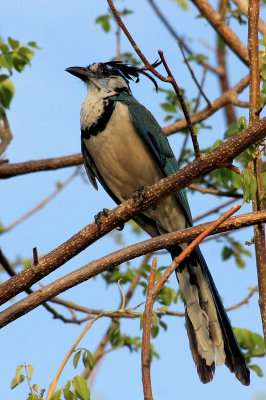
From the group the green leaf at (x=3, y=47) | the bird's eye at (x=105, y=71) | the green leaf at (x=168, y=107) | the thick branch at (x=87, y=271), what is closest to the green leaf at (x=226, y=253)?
the green leaf at (x=168, y=107)

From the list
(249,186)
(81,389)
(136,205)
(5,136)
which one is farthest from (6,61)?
(81,389)

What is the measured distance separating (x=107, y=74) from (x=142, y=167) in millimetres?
1168

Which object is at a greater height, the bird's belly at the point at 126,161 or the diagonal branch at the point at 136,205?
the bird's belly at the point at 126,161

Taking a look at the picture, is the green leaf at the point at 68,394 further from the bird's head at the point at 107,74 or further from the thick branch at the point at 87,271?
the bird's head at the point at 107,74

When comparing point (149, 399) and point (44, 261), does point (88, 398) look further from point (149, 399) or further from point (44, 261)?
point (149, 399)

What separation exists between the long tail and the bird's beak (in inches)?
74.4

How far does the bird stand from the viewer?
14.2 feet

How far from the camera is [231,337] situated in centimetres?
402

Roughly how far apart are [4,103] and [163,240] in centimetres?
242

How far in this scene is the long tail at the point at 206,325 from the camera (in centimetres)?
391

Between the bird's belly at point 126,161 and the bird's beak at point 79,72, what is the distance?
792 mm

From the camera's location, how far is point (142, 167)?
488 cm

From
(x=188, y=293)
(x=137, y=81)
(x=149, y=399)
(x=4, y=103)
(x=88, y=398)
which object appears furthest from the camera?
(x=137, y=81)

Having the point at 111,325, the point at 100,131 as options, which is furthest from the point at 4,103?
the point at 111,325
